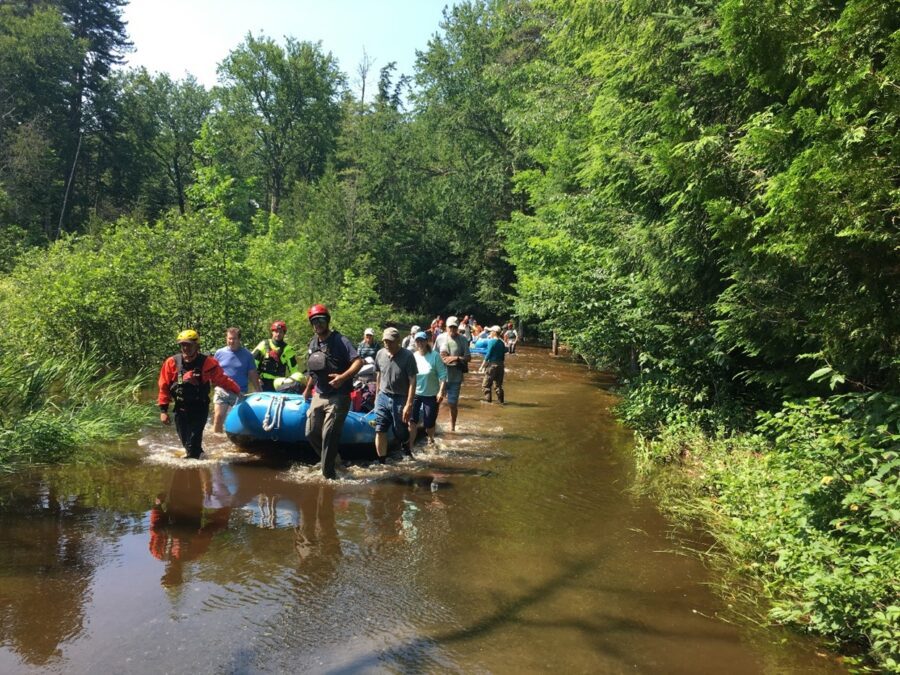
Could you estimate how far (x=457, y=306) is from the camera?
36656 millimetres

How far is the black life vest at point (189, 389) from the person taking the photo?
6742 mm

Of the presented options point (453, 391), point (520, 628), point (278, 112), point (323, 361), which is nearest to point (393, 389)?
point (323, 361)

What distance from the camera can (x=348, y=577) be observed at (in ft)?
14.6

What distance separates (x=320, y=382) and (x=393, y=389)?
1.03 metres

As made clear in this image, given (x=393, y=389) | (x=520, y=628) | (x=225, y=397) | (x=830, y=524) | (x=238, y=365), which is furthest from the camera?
(x=238, y=365)

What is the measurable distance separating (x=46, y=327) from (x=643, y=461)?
37.5 feet

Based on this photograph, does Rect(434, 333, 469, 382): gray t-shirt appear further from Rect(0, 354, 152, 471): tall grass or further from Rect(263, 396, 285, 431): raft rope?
Rect(0, 354, 152, 471): tall grass

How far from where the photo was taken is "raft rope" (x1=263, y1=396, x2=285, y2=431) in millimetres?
7293

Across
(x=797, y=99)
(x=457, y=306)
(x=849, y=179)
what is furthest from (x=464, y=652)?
(x=457, y=306)

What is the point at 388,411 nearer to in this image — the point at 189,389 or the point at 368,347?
the point at 189,389

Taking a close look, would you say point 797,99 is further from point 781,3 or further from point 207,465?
point 207,465

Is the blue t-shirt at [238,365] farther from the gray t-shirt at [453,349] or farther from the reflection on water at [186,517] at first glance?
the gray t-shirt at [453,349]

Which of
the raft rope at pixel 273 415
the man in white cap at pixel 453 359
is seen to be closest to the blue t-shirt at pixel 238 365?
the raft rope at pixel 273 415

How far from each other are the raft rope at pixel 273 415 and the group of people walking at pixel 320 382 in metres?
0.38
